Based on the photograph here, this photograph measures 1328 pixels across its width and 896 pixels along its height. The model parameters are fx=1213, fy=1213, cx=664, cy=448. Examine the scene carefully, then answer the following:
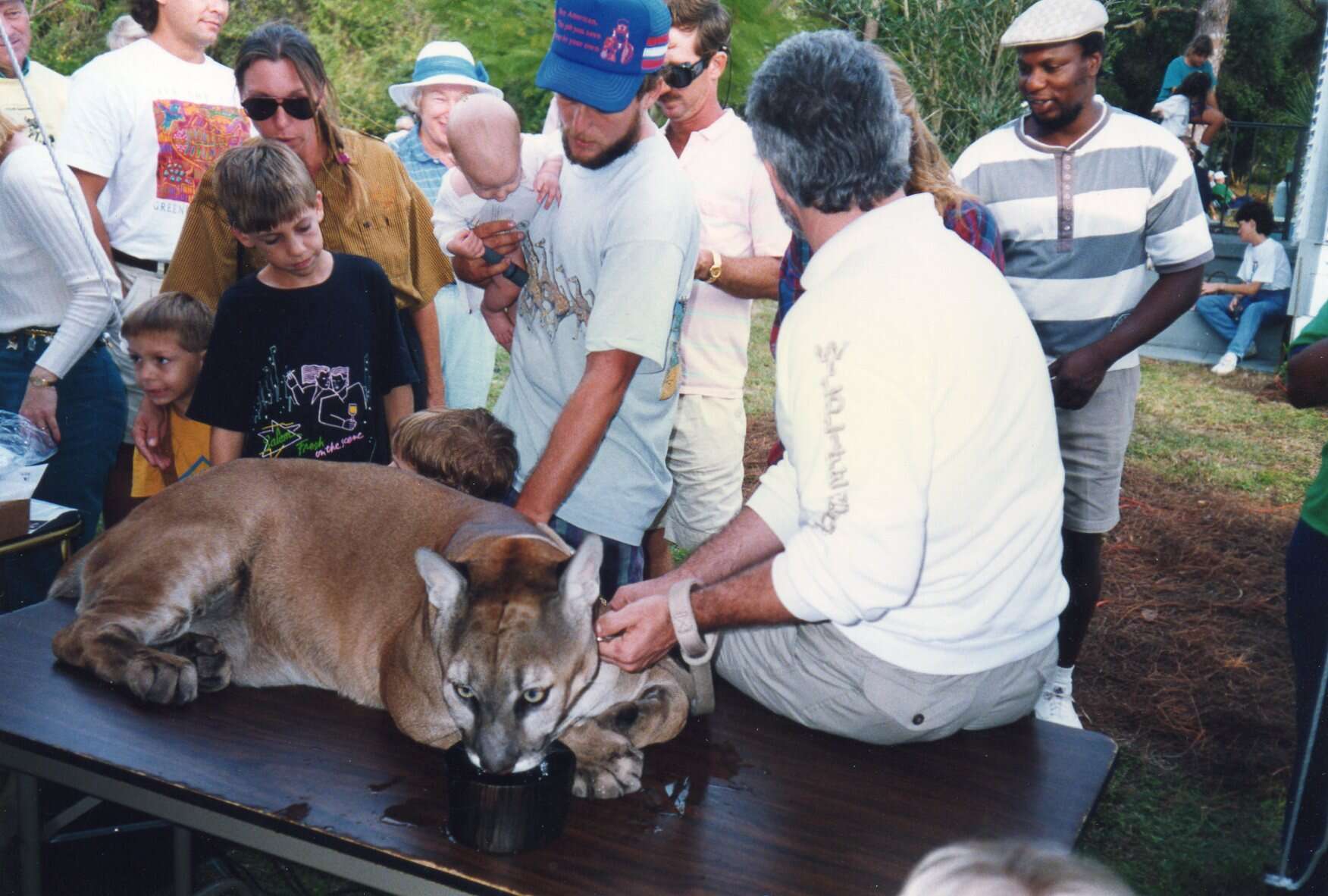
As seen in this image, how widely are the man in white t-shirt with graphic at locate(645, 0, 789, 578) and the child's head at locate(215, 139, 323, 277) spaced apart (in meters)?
1.64

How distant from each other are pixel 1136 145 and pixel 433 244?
2.89 metres

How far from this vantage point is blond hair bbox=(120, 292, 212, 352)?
4602mm

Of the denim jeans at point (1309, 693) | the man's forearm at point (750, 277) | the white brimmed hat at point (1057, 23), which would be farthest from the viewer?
the man's forearm at point (750, 277)

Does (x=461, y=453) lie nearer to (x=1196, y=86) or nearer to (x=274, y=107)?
(x=274, y=107)

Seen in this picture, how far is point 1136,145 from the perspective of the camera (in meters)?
4.82

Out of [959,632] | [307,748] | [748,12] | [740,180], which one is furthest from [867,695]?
[748,12]

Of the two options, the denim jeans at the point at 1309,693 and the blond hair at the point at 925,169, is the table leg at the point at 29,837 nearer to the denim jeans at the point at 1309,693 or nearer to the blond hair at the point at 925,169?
the blond hair at the point at 925,169

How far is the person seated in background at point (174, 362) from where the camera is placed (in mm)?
4609

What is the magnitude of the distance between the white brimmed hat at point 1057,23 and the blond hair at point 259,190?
2.74m

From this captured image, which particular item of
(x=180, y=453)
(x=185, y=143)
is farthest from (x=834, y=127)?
(x=185, y=143)

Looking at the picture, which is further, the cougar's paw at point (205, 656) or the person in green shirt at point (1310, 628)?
the person in green shirt at point (1310, 628)

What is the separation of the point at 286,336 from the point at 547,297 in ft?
3.24

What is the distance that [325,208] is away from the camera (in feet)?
15.7

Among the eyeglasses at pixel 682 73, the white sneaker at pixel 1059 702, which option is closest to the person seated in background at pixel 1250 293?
the white sneaker at pixel 1059 702
